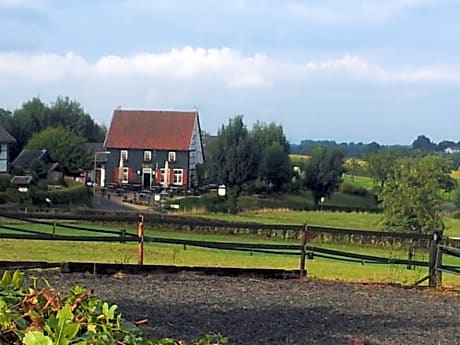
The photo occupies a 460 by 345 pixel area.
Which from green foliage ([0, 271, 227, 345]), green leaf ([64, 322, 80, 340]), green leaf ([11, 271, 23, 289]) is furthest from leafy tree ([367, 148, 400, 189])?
green leaf ([64, 322, 80, 340])

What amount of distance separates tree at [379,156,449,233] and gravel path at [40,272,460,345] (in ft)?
68.5

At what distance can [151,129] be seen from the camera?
7162cm

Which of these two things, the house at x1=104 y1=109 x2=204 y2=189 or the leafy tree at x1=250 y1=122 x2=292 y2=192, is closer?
the leafy tree at x1=250 y1=122 x2=292 y2=192

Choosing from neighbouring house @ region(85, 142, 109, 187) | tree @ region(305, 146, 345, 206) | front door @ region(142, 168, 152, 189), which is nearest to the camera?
Result: tree @ region(305, 146, 345, 206)

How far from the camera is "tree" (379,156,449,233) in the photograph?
105 ft

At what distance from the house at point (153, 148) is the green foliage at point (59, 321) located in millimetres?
67276

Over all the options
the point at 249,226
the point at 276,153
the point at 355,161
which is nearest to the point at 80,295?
the point at 249,226

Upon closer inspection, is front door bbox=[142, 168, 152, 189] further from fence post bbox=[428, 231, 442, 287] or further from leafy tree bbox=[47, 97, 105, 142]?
fence post bbox=[428, 231, 442, 287]

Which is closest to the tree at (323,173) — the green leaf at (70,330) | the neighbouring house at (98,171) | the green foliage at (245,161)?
the green foliage at (245,161)

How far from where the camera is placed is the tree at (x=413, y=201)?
32094 millimetres

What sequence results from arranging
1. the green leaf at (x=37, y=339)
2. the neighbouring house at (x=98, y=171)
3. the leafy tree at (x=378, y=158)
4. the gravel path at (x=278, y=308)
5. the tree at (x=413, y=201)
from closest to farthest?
the green leaf at (x=37, y=339)
the gravel path at (x=278, y=308)
the tree at (x=413, y=201)
the neighbouring house at (x=98, y=171)
the leafy tree at (x=378, y=158)

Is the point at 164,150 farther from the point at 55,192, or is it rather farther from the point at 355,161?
the point at 355,161

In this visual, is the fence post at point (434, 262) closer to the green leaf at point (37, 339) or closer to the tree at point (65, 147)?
the green leaf at point (37, 339)

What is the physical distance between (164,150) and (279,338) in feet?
207
